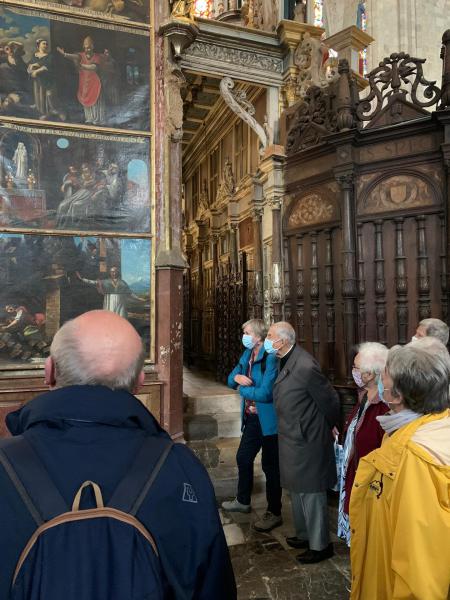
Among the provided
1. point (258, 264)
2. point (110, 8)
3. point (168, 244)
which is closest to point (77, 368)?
point (168, 244)

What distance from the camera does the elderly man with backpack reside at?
1.01m

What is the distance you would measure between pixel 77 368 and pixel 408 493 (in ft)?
3.77

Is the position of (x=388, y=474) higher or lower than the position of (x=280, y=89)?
lower

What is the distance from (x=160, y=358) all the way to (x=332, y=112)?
143 inches

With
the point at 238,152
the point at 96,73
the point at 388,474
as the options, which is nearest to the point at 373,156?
the point at 96,73

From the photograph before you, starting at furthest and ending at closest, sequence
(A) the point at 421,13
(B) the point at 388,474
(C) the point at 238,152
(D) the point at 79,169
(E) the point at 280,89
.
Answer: (A) the point at 421,13 → (C) the point at 238,152 → (E) the point at 280,89 → (D) the point at 79,169 → (B) the point at 388,474

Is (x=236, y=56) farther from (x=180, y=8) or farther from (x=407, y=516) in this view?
(x=407, y=516)

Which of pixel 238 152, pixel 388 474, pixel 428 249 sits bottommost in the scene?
pixel 388 474

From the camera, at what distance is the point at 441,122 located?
5016 millimetres

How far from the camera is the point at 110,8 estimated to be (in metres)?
5.44

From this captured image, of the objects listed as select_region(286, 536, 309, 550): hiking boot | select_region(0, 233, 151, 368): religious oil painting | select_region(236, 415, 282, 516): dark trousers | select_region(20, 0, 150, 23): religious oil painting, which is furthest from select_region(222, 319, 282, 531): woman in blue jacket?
select_region(20, 0, 150, 23): religious oil painting

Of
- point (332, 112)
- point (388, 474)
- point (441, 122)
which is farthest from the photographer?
point (332, 112)

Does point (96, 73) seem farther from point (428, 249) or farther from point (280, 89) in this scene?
point (428, 249)

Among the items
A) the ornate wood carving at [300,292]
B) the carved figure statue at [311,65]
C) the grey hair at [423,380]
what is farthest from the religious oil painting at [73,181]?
the grey hair at [423,380]
